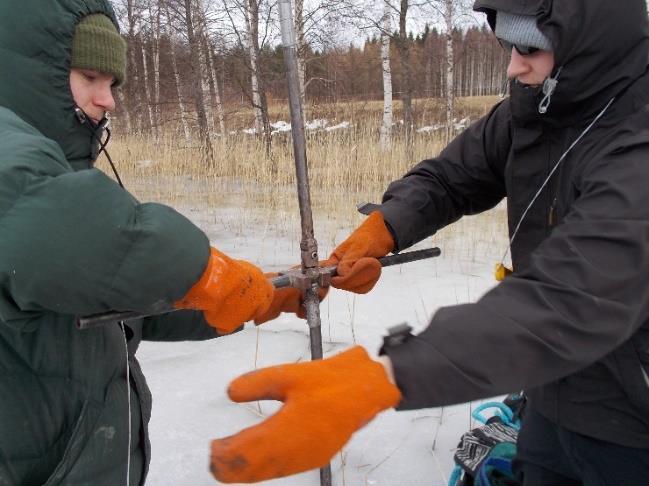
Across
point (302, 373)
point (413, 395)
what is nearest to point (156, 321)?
point (302, 373)

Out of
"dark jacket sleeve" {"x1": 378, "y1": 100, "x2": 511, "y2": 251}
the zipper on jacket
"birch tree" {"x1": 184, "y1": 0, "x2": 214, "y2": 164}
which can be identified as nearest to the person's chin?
the zipper on jacket

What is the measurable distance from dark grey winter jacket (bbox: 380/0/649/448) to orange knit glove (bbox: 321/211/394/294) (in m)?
0.42

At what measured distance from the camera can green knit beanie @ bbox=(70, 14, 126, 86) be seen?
128 cm

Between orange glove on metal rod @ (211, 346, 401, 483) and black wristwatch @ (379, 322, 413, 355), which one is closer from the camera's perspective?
orange glove on metal rod @ (211, 346, 401, 483)

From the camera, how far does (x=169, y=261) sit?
1042 millimetres

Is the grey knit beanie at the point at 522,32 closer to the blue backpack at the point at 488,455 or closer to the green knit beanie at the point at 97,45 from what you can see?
the green knit beanie at the point at 97,45

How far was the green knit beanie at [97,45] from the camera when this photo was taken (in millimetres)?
1283

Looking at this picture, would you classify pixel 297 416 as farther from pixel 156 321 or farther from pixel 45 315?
pixel 156 321

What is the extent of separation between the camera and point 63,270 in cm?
94

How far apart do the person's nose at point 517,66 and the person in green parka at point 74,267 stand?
84 cm

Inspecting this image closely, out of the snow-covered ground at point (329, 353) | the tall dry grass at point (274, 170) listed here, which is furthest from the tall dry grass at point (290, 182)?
the snow-covered ground at point (329, 353)

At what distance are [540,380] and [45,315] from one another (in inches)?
40.2

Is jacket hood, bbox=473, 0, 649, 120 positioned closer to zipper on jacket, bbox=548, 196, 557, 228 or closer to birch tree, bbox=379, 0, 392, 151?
zipper on jacket, bbox=548, 196, 557, 228

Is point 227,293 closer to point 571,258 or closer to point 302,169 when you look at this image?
point 302,169
